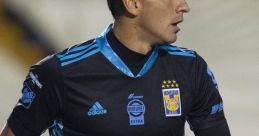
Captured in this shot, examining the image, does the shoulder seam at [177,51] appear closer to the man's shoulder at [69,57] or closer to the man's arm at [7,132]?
the man's shoulder at [69,57]

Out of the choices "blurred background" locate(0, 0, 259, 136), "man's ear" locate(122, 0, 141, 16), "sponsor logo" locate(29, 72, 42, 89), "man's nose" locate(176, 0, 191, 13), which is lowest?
"blurred background" locate(0, 0, 259, 136)

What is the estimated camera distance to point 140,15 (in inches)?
84.6

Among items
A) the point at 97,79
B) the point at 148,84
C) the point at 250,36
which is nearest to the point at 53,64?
the point at 97,79

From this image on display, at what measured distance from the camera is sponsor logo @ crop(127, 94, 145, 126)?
2.07 meters

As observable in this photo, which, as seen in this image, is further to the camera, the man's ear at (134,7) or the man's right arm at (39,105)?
the man's ear at (134,7)

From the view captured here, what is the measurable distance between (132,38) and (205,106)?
375mm

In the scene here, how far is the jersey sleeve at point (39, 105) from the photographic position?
203 cm

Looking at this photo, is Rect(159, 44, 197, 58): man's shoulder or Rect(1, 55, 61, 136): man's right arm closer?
Rect(1, 55, 61, 136): man's right arm

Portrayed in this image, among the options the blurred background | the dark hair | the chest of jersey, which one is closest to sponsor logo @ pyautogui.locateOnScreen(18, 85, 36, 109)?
the chest of jersey

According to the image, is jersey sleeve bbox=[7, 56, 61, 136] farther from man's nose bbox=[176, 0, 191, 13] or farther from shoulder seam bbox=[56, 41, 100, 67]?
man's nose bbox=[176, 0, 191, 13]

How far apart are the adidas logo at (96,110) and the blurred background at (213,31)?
6.44 feet

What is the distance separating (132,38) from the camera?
7.03 feet

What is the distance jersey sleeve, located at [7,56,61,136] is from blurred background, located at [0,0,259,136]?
6.40 feet

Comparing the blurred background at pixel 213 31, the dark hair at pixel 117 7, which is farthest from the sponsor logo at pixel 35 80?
the blurred background at pixel 213 31
